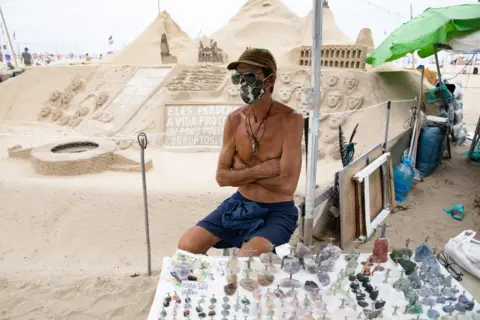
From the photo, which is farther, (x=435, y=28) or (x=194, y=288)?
(x=435, y=28)

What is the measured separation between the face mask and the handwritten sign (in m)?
7.52

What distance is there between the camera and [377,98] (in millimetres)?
10203

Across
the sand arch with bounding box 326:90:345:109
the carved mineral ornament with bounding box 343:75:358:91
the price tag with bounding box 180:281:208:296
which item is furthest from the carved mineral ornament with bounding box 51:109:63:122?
the price tag with bounding box 180:281:208:296

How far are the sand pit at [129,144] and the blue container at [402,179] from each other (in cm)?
91

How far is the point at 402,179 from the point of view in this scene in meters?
4.98

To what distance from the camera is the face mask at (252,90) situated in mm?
2488

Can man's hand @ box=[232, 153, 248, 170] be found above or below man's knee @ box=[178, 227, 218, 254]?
above

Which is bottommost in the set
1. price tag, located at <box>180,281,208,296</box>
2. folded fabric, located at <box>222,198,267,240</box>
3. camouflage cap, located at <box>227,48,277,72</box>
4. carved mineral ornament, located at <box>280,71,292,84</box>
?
price tag, located at <box>180,281,208,296</box>

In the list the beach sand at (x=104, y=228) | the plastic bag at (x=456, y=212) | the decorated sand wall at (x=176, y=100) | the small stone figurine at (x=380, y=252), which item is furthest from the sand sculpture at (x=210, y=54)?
the small stone figurine at (x=380, y=252)

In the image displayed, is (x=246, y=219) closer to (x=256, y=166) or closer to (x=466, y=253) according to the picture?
(x=256, y=166)

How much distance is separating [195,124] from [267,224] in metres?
8.04

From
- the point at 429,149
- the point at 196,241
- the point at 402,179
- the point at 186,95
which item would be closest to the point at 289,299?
the point at 196,241

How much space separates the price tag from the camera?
2000 mm

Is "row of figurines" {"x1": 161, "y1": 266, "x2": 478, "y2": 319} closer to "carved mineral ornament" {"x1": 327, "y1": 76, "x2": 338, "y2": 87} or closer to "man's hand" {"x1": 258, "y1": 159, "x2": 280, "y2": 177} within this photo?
"man's hand" {"x1": 258, "y1": 159, "x2": 280, "y2": 177}
